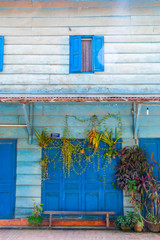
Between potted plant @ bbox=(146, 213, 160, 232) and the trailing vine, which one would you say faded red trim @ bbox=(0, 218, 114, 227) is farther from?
the trailing vine

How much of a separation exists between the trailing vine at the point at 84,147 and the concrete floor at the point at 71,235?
5.12ft

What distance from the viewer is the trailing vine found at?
7461mm

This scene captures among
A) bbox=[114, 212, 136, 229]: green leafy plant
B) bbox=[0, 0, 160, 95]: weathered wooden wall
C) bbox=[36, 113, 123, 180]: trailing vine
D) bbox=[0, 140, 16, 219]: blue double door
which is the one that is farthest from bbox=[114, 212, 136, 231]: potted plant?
bbox=[0, 0, 160, 95]: weathered wooden wall

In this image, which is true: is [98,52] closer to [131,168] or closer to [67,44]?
[67,44]

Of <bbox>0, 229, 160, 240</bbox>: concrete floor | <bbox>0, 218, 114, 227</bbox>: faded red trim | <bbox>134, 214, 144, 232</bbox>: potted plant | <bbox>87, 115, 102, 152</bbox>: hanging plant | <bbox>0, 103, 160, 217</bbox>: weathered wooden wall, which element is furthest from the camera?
<bbox>0, 103, 160, 217</bbox>: weathered wooden wall

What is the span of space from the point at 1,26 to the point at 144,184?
656cm

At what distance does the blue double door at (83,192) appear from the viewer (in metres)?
7.40

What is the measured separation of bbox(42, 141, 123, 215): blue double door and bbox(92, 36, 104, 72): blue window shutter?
3.20 m

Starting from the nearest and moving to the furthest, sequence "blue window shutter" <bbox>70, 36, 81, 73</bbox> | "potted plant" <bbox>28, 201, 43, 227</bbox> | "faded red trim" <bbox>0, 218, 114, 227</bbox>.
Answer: "potted plant" <bbox>28, 201, 43, 227</bbox> < "faded red trim" <bbox>0, 218, 114, 227</bbox> < "blue window shutter" <bbox>70, 36, 81, 73</bbox>

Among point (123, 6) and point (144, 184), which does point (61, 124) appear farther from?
point (123, 6)

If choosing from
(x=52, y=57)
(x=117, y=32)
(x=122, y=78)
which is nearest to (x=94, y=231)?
(x=122, y=78)

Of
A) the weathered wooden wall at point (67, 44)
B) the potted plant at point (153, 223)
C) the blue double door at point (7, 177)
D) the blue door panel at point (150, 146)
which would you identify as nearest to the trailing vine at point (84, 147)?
the blue door panel at point (150, 146)

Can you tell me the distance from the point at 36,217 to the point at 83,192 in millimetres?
1535

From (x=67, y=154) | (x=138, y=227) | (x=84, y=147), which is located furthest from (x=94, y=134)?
(x=138, y=227)
